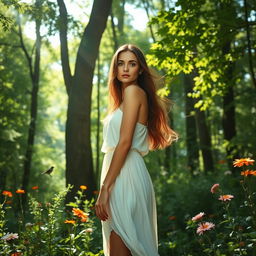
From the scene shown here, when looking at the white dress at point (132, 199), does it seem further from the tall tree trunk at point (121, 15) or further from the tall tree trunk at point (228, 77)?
the tall tree trunk at point (121, 15)

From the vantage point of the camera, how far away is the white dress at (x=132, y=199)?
2887mm

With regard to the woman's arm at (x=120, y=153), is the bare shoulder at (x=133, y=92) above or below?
above

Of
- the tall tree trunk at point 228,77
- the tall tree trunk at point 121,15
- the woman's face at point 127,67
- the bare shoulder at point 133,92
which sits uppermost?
the tall tree trunk at point 121,15

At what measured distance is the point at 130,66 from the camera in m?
3.28

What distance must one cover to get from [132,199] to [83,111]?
446 cm

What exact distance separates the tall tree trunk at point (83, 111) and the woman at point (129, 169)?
3966 mm

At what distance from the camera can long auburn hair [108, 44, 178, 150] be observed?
3.30 m

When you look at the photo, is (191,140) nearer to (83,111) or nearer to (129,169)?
(83,111)

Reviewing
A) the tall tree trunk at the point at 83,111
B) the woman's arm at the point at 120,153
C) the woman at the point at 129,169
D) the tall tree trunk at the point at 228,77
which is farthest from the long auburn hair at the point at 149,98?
the tall tree trunk at the point at 83,111

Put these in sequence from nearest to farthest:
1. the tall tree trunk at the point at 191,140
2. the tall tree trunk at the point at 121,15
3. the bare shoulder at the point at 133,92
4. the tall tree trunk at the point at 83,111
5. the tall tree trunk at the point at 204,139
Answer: the bare shoulder at the point at 133,92 → the tall tree trunk at the point at 83,111 → the tall tree trunk at the point at 204,139 → the tall tree trunk at the point at 191,140 → the tall tree trunk at the point at 121,15

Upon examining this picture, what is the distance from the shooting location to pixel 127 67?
327 cm

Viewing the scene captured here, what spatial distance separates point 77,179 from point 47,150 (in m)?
14.7

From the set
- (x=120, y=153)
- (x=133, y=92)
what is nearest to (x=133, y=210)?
(x=120, y=153)

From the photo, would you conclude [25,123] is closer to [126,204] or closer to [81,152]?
[81,152]
